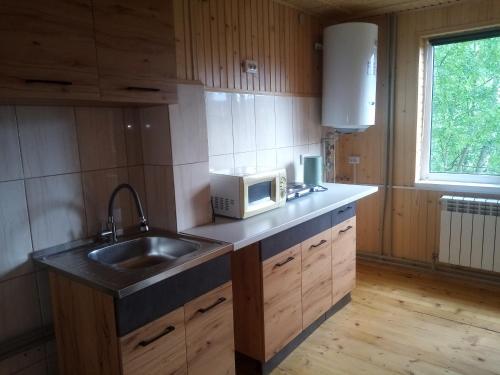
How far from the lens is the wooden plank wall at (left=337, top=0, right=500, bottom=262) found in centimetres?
315

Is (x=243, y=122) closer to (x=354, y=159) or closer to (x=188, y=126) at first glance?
(x=188, y=126)

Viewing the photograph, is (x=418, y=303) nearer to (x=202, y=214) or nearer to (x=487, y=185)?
(x=487, y=185)

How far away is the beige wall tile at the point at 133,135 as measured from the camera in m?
2.05

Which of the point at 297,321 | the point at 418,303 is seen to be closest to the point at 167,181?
the point at 297,321

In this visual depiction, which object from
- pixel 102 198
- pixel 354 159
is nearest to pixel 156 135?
pixel 102 198

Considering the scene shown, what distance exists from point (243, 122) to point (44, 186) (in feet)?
4.45

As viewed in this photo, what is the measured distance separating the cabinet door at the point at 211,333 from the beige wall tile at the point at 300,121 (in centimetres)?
171

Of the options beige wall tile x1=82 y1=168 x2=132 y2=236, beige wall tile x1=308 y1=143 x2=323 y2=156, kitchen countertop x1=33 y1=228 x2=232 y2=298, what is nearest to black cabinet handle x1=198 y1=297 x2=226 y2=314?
kitchen countertop x1=33 y1=228 x2=232 y2=298

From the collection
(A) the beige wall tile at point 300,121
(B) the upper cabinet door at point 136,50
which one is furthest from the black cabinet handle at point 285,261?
(A) the beige wall tile at point 300,121

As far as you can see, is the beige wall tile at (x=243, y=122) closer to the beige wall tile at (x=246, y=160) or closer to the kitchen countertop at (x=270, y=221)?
the beige wall tile at (x=246, y=160)

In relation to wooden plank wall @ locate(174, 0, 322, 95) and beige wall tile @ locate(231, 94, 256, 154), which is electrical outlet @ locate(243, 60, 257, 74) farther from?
beige wall tile @ locate(231, 94, 256, 154)

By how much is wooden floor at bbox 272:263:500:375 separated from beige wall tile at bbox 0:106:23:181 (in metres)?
1.70

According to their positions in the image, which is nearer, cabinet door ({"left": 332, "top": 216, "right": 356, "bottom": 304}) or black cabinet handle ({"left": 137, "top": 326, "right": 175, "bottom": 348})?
black cabinet handle ({"left": 137, "top": 326, "right": 175, "bottom": 348})

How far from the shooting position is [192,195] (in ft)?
6.88
